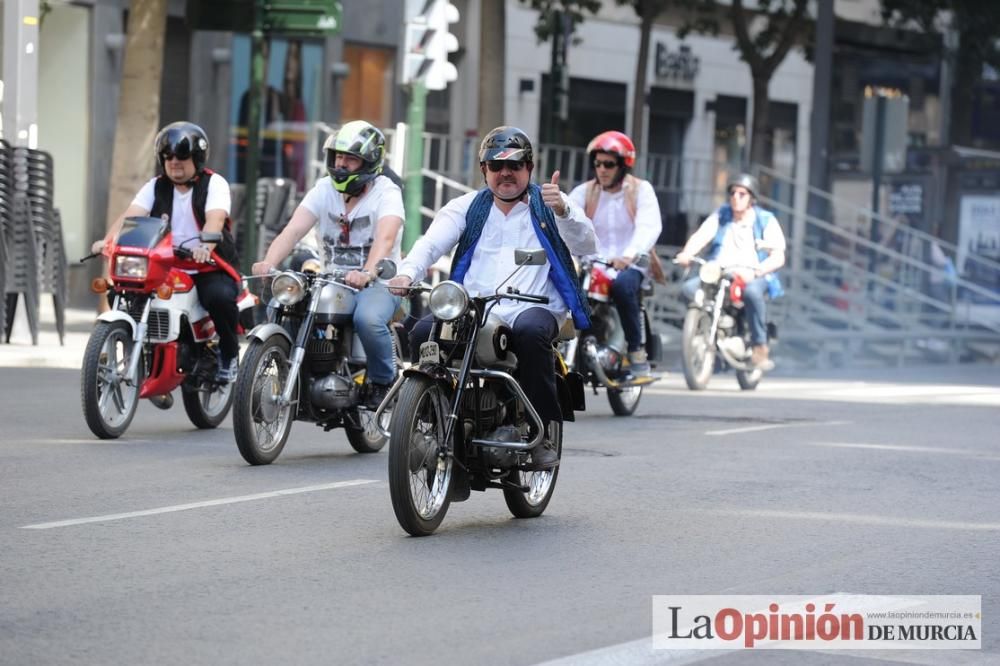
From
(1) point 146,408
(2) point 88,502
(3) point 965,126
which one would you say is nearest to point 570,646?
(2) point 88,502

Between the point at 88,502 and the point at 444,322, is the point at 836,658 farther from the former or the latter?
the point at 88,502

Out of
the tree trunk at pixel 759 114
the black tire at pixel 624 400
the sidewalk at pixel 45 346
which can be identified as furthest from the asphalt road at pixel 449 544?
the tree trunk at pixel 759 114

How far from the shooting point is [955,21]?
29.3m

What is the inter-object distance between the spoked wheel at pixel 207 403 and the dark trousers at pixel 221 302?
0.99 ft

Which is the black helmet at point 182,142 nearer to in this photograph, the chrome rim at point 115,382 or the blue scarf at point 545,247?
the chrome rim at point 115,382

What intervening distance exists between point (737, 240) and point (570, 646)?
11.8m

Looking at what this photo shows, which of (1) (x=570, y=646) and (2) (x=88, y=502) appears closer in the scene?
(1) (x=570, y=646)

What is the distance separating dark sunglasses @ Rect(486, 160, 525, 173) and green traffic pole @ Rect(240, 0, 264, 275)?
10876mm

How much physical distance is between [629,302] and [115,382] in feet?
14.1

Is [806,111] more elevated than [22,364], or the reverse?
[806,111]

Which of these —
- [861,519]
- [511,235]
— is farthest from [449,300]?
[861,519]

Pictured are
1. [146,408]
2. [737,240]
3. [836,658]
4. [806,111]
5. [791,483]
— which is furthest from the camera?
[806,111]

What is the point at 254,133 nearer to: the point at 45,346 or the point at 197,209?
the point at 45,346

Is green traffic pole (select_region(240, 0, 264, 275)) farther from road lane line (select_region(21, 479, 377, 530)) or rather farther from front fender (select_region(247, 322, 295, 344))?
road lane line (select_region(21, 479, 377, 530))
